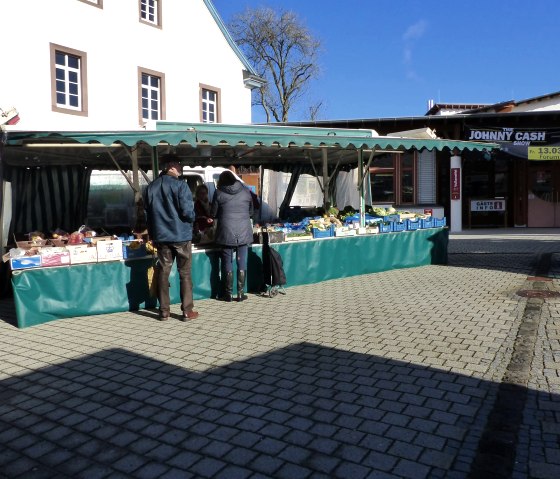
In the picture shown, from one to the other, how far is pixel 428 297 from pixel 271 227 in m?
2.71

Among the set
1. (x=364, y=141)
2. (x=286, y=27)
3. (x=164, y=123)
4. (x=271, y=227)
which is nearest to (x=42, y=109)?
(x=164, y=123)

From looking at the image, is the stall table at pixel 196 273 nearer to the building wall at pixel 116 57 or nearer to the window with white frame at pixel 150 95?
the building wall at pixel 116 57

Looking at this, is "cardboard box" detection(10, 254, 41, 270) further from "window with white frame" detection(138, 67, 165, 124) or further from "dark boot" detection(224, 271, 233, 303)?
"window with white frame" detection(138, 67, 165, 124)

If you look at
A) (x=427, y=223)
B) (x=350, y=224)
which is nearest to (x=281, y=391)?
(x=350, y=224)

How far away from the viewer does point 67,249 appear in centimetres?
650

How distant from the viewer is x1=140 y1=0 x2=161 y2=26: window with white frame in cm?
1662

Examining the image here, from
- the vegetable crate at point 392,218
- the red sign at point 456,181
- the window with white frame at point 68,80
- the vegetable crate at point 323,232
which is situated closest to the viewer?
the vegetable crate at point 323,232

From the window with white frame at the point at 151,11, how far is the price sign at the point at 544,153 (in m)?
13.0

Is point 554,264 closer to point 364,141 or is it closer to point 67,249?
point 364,141

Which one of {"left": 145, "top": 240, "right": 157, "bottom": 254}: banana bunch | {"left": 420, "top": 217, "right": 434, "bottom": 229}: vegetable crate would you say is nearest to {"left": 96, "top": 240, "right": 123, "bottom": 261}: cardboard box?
{"left": 145, "top": 240, "right": 157, "bottom": 254}: banana bunch

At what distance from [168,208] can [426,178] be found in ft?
52.1

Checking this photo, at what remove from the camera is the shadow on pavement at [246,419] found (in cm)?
304

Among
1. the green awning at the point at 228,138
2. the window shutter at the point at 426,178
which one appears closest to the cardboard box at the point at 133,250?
the green awning at the point at 228,138

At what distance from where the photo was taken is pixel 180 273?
251 inches
